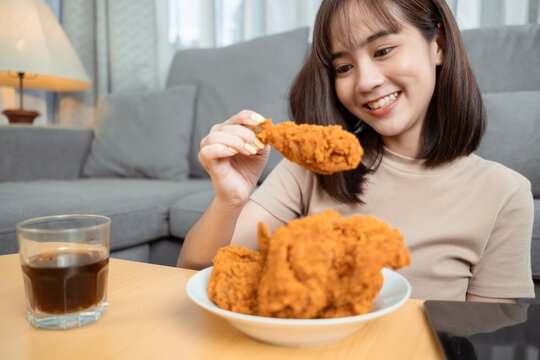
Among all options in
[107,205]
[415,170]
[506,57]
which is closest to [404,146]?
[415,170]

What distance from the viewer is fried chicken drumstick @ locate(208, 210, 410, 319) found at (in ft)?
1.35

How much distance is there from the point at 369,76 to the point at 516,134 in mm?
809

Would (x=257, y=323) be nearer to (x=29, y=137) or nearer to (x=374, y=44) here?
(x=374, y=44)

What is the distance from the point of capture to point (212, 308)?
0.44 metres

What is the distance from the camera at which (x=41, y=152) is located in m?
2.27

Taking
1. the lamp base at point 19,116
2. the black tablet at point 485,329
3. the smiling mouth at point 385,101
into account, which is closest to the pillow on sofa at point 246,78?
the smiling mouth at point 385,101

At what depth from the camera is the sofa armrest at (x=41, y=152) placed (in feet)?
7.00

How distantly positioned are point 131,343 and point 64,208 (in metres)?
1.12

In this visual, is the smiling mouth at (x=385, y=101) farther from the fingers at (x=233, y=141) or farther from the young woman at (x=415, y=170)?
the fingers at (x=233, y=141)

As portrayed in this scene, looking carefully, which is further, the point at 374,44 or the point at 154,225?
the point at 154,225

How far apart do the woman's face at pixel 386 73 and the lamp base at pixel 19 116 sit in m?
2.34

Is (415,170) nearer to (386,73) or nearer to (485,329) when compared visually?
(386,73)

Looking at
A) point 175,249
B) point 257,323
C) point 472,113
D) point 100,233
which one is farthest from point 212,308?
point 175,249

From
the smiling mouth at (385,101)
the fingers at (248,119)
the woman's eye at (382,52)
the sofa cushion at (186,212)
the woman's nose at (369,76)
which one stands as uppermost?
the woman's eye at (382,52)
